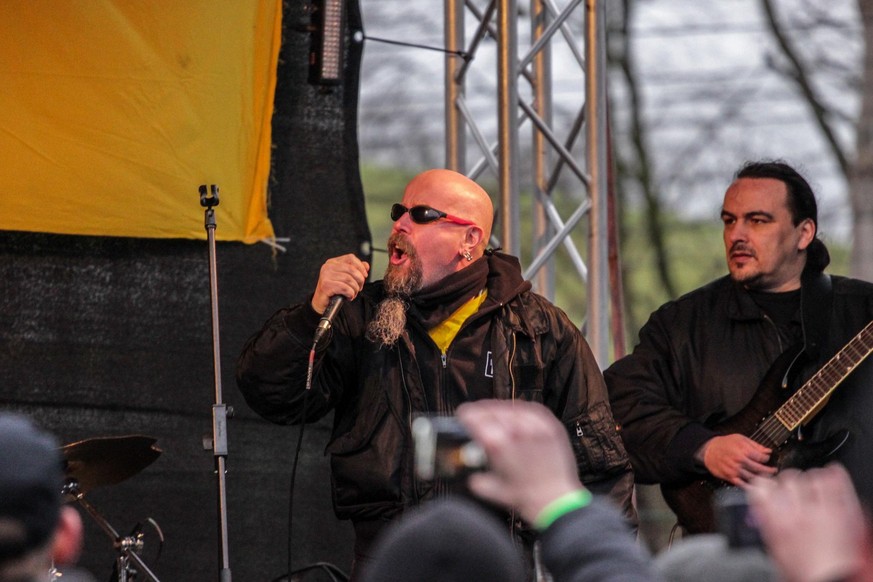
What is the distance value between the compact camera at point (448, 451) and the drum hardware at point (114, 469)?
262cm

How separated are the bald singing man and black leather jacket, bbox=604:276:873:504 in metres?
0.45

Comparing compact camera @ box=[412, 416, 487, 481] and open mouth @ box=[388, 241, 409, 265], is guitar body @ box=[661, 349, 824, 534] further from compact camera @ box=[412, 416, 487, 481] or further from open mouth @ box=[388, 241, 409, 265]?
compact camera @ box=[412, 416, 487, 481]

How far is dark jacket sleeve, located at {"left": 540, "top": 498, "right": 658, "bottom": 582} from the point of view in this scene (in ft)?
5.25

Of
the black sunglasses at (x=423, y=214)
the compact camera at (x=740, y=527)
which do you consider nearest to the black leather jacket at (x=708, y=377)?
the black sunglasses at (x=423, y=214)

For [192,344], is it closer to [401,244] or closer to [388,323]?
[401,244]

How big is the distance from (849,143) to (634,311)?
258 centimetres

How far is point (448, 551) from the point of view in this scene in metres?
1.50

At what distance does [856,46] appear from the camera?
12609 mm

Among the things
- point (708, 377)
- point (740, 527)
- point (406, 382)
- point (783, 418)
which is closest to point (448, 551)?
point (740, 527)

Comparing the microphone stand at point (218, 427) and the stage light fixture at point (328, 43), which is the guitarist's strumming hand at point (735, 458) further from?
the stage light fixture at point (328, 43)

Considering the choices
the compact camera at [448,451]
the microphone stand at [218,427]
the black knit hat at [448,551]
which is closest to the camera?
the black knit hat at [448,551]

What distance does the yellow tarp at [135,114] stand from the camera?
507 cm

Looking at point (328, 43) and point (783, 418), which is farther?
point (328, 43)

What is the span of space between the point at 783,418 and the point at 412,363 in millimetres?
1369
